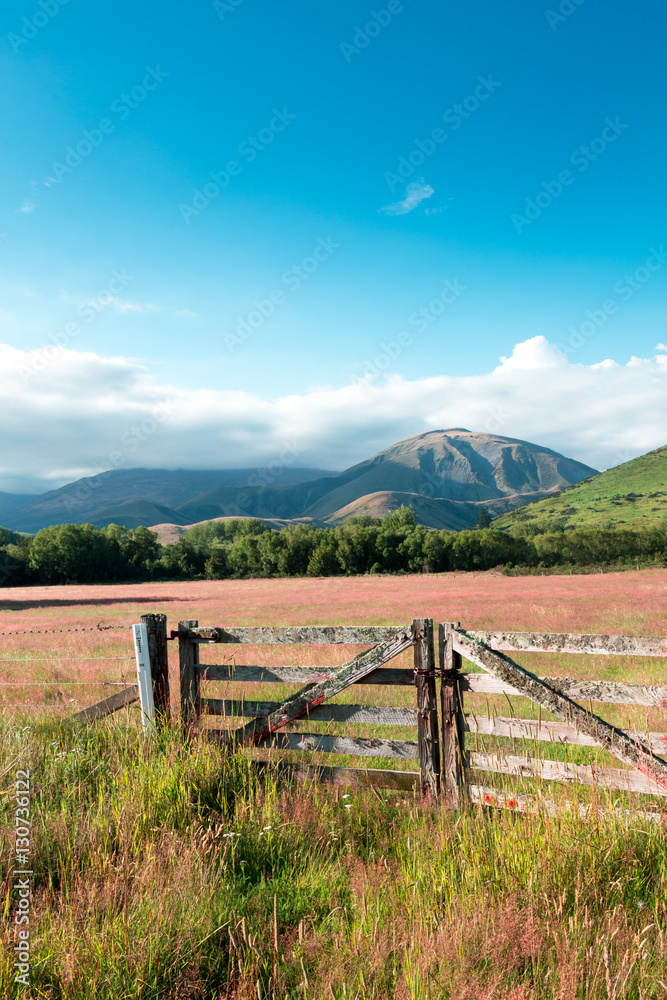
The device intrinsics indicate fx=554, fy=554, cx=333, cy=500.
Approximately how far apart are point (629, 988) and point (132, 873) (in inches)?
125

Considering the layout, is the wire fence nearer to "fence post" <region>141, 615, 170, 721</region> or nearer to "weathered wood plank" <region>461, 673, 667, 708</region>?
"fence post" <region>141, 615, 170, 721</region>

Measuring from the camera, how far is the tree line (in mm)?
103875

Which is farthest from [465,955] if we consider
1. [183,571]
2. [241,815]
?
[183,571]

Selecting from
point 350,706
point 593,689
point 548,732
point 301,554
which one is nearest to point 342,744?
point 350,706

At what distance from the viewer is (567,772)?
4.83 metres

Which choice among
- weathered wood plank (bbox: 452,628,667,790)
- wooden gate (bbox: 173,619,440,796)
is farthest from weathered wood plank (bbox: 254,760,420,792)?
weathered wood plank (bbox: 452,628,667,790)

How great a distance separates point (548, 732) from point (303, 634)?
2.56 m

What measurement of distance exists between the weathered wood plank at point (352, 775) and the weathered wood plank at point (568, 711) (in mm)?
1440

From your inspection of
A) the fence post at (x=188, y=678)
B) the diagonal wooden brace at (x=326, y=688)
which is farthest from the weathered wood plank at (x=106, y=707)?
the diagonal wooden brace at (x=326, y=688)

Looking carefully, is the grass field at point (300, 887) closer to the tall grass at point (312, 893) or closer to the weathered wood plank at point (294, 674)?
the tall grass at point (312, 893)

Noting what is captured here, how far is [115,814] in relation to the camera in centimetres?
449

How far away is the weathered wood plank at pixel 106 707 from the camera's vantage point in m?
6.51

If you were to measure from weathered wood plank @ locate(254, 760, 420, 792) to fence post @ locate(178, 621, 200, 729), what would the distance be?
1.07 meters

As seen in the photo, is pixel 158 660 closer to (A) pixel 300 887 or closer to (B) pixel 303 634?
(B) pixel 303 634
